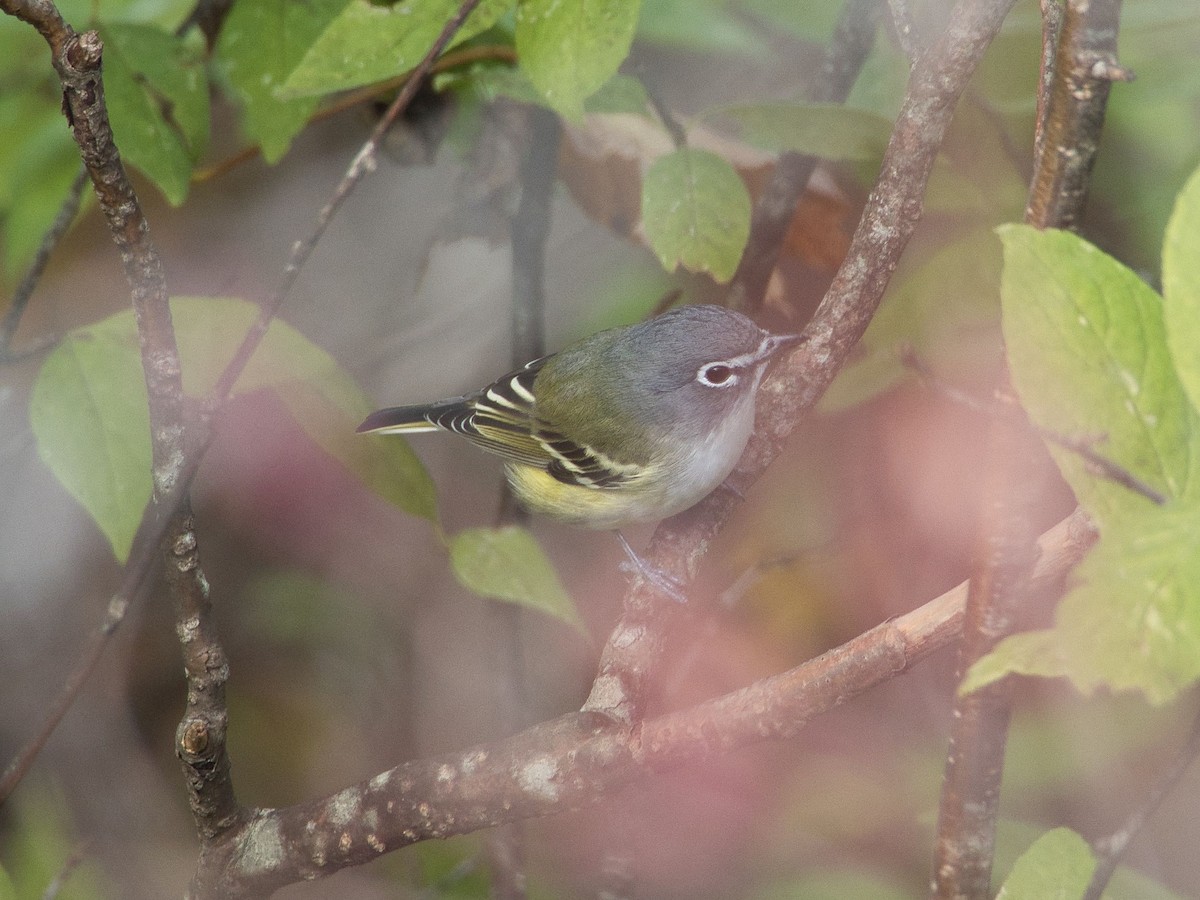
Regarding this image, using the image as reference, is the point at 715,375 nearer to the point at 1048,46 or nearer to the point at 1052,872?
the point at 1048,46

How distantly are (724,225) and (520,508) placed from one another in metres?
1.49

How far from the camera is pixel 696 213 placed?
2225 millimetres

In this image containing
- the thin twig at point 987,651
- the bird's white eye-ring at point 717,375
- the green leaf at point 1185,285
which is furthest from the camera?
the bird's white eye-ring at point 717,375

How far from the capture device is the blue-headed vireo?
2660 millimetres

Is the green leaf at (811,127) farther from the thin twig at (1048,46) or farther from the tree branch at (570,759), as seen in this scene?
the tree branch at (570,759)

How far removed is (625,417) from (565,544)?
132 cm

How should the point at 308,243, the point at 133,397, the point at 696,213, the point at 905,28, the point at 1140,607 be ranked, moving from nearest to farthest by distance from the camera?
the point at 1140,607 → the point at 905,28 → the point at 308,243 → the point at 133,397 → the point at 696,213

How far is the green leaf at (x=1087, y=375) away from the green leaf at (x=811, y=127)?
1517 millimetres

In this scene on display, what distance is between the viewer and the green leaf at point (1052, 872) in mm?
1151

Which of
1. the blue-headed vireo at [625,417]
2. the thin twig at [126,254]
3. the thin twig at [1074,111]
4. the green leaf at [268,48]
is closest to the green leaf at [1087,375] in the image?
the thin twig at [1074,111]

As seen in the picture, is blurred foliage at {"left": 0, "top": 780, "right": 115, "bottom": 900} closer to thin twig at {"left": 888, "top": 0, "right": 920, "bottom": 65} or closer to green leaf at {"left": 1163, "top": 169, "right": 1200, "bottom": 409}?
thin twig at {"left": 888, "top": 0, "right": 920, "bottom": 65}

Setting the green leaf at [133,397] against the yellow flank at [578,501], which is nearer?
the green leaf at [133,397]

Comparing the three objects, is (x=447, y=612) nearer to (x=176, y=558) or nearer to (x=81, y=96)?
(x=176, y=558)

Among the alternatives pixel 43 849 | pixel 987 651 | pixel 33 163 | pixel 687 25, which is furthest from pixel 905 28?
pixel 43 849
